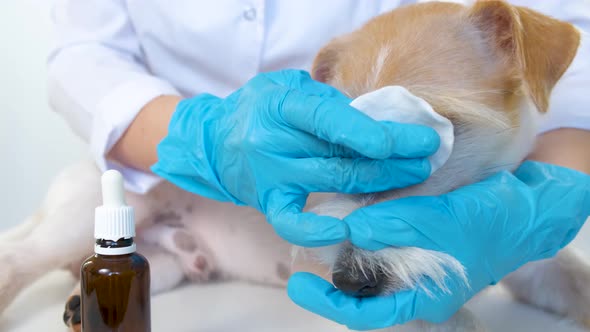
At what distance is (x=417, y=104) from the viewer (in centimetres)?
111

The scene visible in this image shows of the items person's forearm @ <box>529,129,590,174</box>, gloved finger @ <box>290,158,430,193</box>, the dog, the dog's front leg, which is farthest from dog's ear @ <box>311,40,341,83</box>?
the dog's front leg

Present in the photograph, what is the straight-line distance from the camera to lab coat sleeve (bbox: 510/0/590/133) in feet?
5.48

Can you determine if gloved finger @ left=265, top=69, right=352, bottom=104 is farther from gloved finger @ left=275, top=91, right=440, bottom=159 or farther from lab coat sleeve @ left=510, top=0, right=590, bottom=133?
lab coat sleeve @ left=510, top=0, right=590, bottom=133

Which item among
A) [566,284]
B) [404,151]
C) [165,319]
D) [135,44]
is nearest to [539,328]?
[566,284]

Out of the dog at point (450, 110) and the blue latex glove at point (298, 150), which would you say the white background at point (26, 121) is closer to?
the dog at point (450, 110)

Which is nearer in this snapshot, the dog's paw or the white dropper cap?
the white dropper cap

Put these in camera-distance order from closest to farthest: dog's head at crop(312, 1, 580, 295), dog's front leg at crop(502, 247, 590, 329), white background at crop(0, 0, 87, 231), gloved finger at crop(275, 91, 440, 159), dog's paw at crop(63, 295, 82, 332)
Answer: gloved finger at crop(275, 91, 440, 159), dog's head at crop(312, 1, 580, 295), dog's paw at crop(63, 295, 82, 332), dog's front leg at crop(502, 247, 590, 329), white background at crop(0, 0, 87, 231)

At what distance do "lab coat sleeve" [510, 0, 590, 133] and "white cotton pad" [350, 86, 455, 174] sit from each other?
25.4 inches

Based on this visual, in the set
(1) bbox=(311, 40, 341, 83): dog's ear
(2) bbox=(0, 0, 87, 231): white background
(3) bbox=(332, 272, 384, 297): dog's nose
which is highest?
(1) bbox=(311, 40, 341, 83): dog's ear

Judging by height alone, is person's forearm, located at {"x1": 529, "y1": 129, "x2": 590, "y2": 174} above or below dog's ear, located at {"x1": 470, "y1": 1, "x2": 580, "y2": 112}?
below

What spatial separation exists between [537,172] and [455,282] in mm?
386

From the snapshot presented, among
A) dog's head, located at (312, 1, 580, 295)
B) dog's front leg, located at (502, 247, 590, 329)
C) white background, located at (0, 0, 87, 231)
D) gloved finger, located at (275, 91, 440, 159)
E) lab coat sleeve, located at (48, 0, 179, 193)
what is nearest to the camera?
gloved finger, located at (275, 91, 440, 159)

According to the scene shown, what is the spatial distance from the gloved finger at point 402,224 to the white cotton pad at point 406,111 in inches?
3.6

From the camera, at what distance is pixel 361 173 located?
1122 mm
